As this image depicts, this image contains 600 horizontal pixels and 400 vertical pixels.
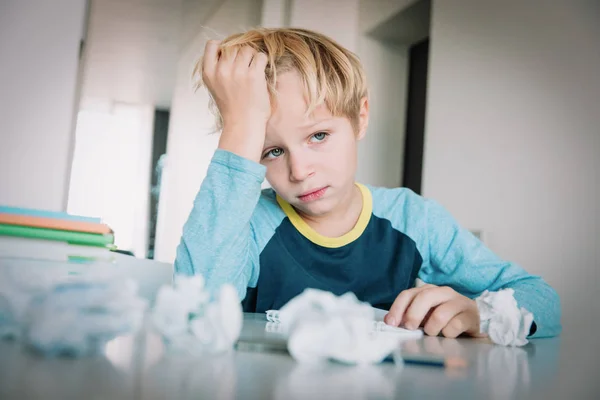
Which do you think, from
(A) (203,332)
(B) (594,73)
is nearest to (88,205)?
(B) (594,73)

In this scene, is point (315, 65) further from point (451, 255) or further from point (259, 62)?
point (451, 255)

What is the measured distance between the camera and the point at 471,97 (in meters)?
1.96

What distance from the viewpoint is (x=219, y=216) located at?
31.2 inches

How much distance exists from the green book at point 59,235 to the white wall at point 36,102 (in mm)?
910

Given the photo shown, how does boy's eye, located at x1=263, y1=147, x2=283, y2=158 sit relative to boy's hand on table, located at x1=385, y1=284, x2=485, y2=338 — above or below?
above

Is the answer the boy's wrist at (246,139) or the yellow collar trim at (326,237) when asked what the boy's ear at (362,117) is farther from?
the boy's wrist at (246,139)

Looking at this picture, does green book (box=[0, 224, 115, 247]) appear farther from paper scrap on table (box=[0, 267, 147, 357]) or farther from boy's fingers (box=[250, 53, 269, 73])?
boy's fingers (box=[250, 53, 269, 73])

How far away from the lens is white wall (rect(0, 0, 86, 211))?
141 centimetres

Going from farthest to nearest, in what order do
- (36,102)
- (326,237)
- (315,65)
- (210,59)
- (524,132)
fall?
(524,132), (36,102), (326,237), (315,65), (210,59)

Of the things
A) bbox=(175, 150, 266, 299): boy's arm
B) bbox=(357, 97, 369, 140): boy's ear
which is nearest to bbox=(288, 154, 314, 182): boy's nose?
bbox=(175, 150, 266, 299): boy's arm

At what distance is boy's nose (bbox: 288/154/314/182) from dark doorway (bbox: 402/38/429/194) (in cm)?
178

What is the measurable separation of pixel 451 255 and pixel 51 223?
0.74m

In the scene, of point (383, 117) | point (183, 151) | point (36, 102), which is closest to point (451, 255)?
point (36, 102)

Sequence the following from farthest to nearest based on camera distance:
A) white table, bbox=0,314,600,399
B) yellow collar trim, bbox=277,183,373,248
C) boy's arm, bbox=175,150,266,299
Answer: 1. yellow collar trim, bbox=277,183,373,248
2. boy's arm, bbox=175,150,266,299
3. white table, bbox=0,314,600,399
